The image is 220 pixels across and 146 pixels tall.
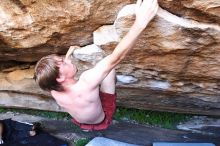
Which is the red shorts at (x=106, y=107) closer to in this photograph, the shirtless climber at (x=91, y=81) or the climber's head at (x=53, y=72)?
the shirtless climber at (x=91, y=81)

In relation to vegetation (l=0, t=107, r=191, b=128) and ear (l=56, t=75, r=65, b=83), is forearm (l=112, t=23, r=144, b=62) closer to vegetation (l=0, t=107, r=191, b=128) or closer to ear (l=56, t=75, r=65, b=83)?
ear (l=56, t=75, r=65, b=83)

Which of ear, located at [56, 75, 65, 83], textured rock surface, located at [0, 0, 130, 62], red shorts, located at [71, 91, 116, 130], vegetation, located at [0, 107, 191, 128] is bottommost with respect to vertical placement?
vegetation, located at [0, 107, 191, 128]

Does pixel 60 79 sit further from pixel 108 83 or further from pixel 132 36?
pixel 132 36

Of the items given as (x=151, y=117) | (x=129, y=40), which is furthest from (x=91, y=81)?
(x=151, y=117)

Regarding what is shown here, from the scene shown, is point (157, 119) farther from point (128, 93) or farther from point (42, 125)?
point (42, 125)

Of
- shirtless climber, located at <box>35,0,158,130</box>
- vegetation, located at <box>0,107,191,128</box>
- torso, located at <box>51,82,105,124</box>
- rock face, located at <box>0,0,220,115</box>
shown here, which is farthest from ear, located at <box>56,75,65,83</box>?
vegetation, located at <box>0,107,191,128</box>

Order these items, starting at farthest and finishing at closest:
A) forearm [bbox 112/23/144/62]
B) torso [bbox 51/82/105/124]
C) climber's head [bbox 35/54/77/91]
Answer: torso [bbox 51/82/105/124] → climber's head [bbox 35/54/77/91] → forearm [bbox 112/23/144/62]

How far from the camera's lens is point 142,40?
277cm

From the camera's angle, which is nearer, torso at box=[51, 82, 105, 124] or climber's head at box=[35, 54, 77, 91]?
climber's head at box=[35, 54, 77, 91]

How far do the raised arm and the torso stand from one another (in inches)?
8.1

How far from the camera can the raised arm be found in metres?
2.37

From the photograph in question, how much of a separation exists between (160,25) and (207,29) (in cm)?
30

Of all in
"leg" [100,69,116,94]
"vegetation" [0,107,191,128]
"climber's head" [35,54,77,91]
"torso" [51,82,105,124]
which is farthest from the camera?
"vegetation" [0,107,191,128]

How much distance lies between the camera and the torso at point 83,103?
8.71 ft
